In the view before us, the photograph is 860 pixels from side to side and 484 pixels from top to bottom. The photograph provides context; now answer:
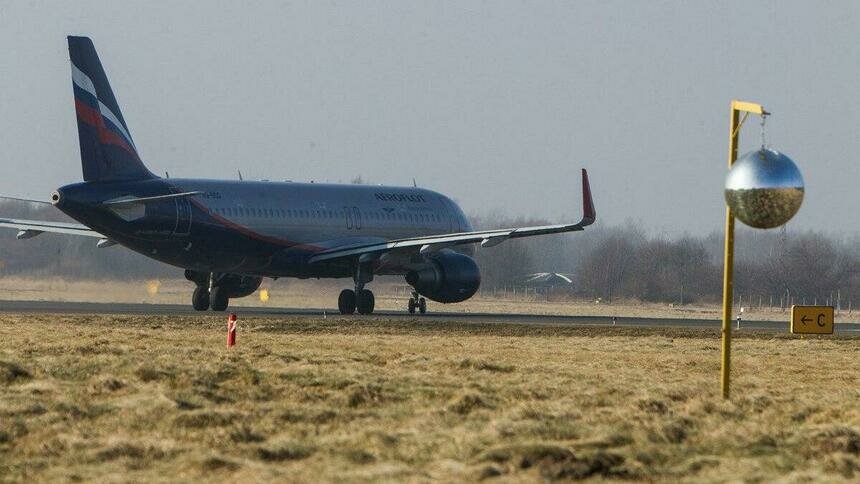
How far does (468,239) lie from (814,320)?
1158 centimetres

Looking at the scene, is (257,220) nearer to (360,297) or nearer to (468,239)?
(360,297)

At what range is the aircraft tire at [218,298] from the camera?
5153 cm

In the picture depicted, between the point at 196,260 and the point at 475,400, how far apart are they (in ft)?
98.5

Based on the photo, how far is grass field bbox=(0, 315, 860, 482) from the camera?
1347 centimetres

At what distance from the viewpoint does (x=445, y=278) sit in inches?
1972

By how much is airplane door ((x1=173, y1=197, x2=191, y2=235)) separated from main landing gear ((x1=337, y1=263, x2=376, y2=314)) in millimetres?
6596

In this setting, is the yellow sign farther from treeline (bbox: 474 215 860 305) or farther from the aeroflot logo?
treeline (bbox: 474 215 860 305)

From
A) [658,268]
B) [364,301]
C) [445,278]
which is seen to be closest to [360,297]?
[364,301]

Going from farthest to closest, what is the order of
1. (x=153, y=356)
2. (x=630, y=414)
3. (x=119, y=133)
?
(x=119, y=133) < (x=153, y=356) < (x=630, y=414)

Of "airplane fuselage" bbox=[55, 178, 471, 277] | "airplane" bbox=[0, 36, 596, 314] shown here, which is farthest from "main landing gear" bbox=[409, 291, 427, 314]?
"airplane fuselage" bbox=[55, 178, 471, 277]

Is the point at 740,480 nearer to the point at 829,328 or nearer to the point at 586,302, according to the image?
the point at 829,328

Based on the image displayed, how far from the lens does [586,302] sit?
9419cm

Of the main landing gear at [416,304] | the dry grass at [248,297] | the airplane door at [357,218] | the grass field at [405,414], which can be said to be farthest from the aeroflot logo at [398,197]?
the grass field at [405,414]

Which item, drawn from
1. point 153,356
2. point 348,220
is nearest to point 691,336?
point 348,220
